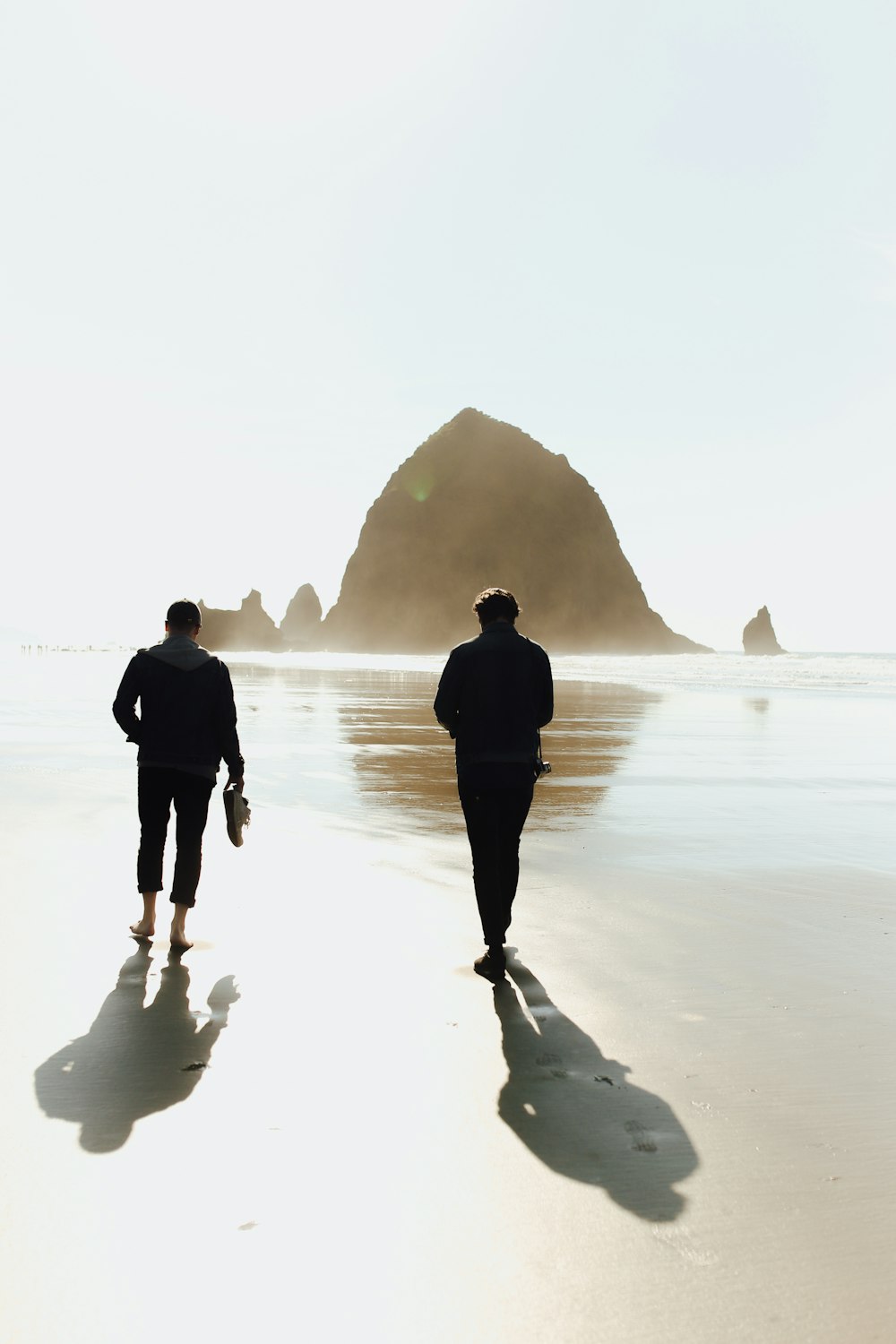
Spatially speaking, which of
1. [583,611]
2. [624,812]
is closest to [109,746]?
[624,812]

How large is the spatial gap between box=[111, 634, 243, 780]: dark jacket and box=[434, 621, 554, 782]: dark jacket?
1282 millimetres

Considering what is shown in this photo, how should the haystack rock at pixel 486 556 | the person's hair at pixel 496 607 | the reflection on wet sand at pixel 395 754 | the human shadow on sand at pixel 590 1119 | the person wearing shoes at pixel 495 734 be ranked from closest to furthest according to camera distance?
the human shadow on sand at pixel 590 1119 → the person wearing shoes at pixel 495 734 → the person's hair at pixel 496 607 → the reflection on wet sand at pixel 395 754 → the haystack rock at pixel 486 556

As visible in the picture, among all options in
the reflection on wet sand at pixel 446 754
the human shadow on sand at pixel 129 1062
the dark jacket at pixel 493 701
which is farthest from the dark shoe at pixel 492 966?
the reflection on wet sand at pixel 446 754

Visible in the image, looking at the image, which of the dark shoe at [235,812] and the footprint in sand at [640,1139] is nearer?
the footprint in sand at [640,1139]

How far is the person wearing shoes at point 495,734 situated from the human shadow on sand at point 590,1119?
128 cm

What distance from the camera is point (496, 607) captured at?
5840 millimetres

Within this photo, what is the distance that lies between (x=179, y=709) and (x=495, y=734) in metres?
1.80

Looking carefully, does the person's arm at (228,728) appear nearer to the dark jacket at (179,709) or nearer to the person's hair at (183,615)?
the dark jacket at (179,709)

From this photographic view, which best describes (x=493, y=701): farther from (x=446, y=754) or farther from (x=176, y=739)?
(x=446, y=754)

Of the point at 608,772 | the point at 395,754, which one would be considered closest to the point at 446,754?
the point at 395,754

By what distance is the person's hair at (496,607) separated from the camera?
5.84m

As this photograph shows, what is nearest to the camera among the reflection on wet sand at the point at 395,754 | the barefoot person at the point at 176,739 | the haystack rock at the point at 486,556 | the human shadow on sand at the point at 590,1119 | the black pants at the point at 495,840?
the human shadow on sand at the point at 590,1119

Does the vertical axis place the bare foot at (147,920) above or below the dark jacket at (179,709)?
below

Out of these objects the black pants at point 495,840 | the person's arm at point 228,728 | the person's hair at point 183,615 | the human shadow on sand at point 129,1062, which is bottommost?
the human shadow on sand at point 129,1062
